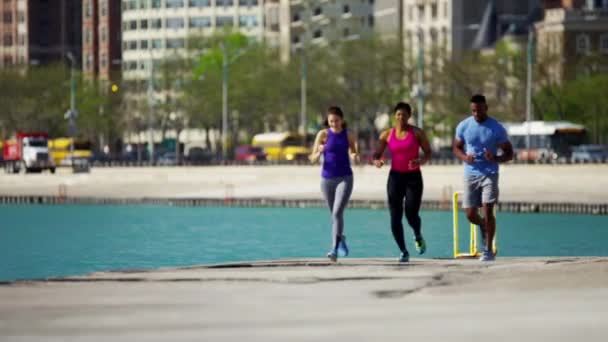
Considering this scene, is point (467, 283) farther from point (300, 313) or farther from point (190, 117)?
point (190, 117)

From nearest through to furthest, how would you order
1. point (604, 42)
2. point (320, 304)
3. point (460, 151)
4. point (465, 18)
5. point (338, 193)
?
point (320, 304), point (460, 151), point (338, 193), point (604, 42), point (465, 18)

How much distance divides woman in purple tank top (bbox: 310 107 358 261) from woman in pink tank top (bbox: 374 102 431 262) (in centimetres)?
40

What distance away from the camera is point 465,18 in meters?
173

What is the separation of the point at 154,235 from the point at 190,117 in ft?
335

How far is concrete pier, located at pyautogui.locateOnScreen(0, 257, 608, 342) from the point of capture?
14688 millimetres

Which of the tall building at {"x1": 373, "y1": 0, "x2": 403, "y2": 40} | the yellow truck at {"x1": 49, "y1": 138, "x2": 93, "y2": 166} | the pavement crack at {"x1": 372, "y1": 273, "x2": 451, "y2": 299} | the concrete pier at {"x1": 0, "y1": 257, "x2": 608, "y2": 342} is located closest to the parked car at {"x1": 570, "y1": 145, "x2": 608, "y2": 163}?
the yellow truck at {"x1": 49, "y1": 138, "x2": 93, "y2": 166}

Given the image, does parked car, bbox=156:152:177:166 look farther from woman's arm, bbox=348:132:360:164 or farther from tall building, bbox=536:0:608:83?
woman's arm, bbox=348:132:360:164

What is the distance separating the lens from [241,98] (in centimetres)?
15100

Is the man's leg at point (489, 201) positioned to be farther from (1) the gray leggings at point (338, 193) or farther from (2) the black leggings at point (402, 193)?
(1) the gray leggings at point (338, 193)

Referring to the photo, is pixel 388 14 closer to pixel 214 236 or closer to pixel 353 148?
pixel 214 236

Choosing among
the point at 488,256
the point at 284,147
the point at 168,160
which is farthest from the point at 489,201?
the point at 284,147

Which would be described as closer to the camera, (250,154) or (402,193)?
(402,193)

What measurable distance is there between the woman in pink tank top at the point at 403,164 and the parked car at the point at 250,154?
11715 centimetres

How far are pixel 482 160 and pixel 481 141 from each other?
0.23 meters
